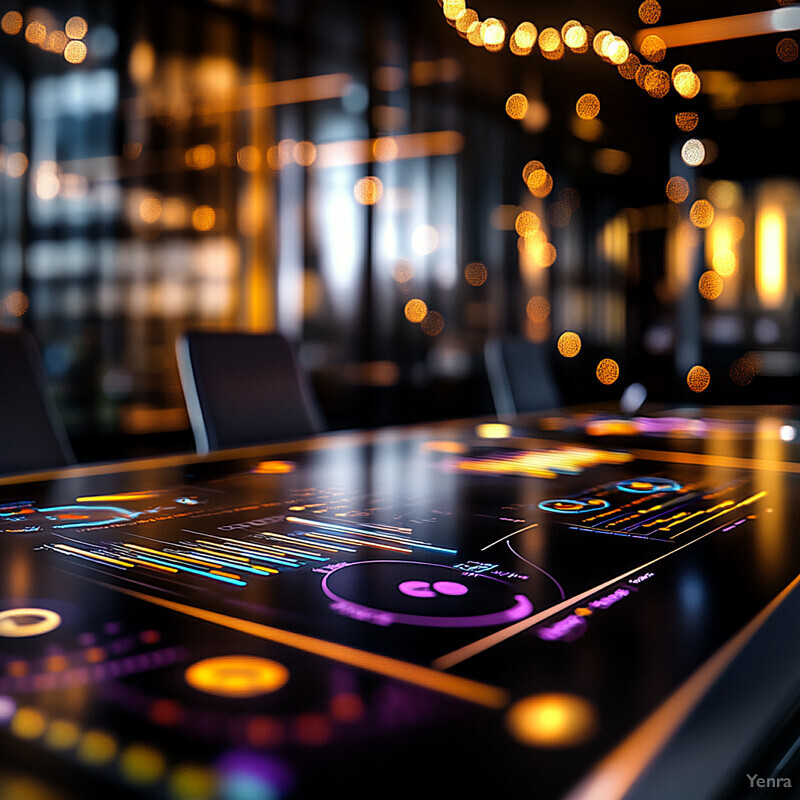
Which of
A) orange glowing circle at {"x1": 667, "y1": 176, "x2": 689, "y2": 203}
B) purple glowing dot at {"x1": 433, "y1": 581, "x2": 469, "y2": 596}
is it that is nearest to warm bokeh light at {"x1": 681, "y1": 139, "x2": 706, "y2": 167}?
orange glowing circle at {"x1": 667, "y1": 176, "x2": 689, "y2": 203}

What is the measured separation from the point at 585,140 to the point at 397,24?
Answer: 207cm

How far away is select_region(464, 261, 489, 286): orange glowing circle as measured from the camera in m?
5.63

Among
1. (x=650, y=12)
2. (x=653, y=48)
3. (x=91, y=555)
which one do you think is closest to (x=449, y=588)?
(x=91, y=555)

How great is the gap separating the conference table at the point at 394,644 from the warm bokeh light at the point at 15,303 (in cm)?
231

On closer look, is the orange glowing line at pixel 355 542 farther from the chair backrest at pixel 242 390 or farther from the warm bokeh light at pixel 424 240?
the warm bokeh light at pixel 424 240

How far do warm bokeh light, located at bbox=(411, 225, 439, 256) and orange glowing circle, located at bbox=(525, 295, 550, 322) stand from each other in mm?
1068

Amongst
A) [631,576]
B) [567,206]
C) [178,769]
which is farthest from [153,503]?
[567,206]

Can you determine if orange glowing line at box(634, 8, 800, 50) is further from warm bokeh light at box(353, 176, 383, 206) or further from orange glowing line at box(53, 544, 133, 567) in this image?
orange glowing line at box(53, 544, 133, 567)

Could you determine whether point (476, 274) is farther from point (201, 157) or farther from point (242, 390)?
point (242, 390)

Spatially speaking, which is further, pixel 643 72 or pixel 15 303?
pixel 15 303

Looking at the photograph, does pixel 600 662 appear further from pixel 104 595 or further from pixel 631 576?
pixel 104 595

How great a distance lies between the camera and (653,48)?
2.97 metres

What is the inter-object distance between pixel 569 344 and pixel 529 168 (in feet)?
4.43

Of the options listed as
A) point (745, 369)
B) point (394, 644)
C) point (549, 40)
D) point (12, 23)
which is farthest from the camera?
point (745, 369)
